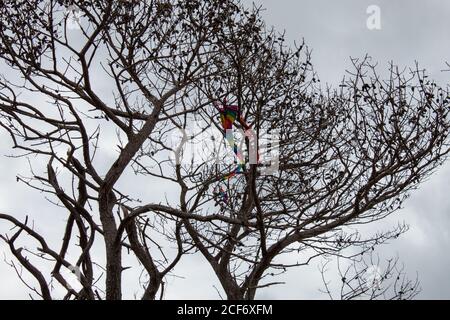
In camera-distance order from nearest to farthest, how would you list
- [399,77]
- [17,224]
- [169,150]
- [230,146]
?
[399,77], [17,224], [230,146], [169,150]

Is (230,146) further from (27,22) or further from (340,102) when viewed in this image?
(27,22)

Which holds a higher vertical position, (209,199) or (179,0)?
(179,0)

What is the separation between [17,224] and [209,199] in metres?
3.38

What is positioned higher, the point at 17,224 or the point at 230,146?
the point at 230,146

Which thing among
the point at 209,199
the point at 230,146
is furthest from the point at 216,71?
the point at 209,199

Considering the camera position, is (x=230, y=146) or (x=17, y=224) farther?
(x=230, y=146)
